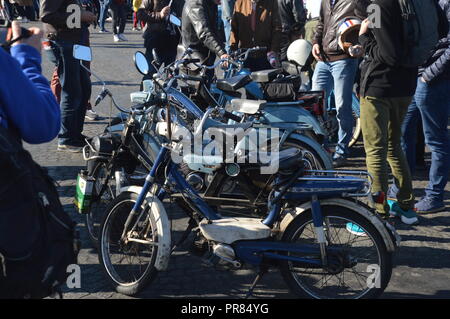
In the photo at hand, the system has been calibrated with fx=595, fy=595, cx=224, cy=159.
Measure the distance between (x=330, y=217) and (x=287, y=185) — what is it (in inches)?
12.1

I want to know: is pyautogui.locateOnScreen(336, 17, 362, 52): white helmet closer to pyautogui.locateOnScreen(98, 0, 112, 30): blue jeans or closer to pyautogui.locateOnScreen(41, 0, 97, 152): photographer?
pyautogui.locateOnScreen(41, 0, 97, 152): photographer

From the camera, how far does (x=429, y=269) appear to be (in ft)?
13.3

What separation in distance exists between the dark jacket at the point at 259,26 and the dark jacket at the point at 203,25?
0.28m

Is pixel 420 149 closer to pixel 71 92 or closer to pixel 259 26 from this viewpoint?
pixel 259 26

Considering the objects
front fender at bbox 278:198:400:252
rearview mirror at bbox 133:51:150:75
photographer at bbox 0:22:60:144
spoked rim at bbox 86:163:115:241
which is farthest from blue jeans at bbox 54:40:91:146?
photographer at bbox 0:22:60:144

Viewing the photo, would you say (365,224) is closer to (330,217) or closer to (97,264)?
(330,217)

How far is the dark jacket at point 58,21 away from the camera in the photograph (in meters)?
6.06

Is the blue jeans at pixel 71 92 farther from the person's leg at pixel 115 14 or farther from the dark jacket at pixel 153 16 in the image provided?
the person's leg at pixel 115 14

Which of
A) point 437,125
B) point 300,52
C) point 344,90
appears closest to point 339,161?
point 344,90

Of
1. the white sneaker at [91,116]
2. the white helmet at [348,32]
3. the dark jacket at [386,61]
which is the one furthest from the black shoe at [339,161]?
the white sneaker at [91,116]

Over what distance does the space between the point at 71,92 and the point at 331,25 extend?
2.85 metres

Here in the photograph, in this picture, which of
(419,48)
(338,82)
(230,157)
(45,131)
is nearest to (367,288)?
(230,157)

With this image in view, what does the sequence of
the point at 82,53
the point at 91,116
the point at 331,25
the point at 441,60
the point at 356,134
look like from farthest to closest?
1. the point at 91,116
2. the point at 356,134
3. the point at 331,25
4. the point at 441,60
5. the point at 82,53

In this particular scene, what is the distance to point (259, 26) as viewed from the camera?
6.71 m
